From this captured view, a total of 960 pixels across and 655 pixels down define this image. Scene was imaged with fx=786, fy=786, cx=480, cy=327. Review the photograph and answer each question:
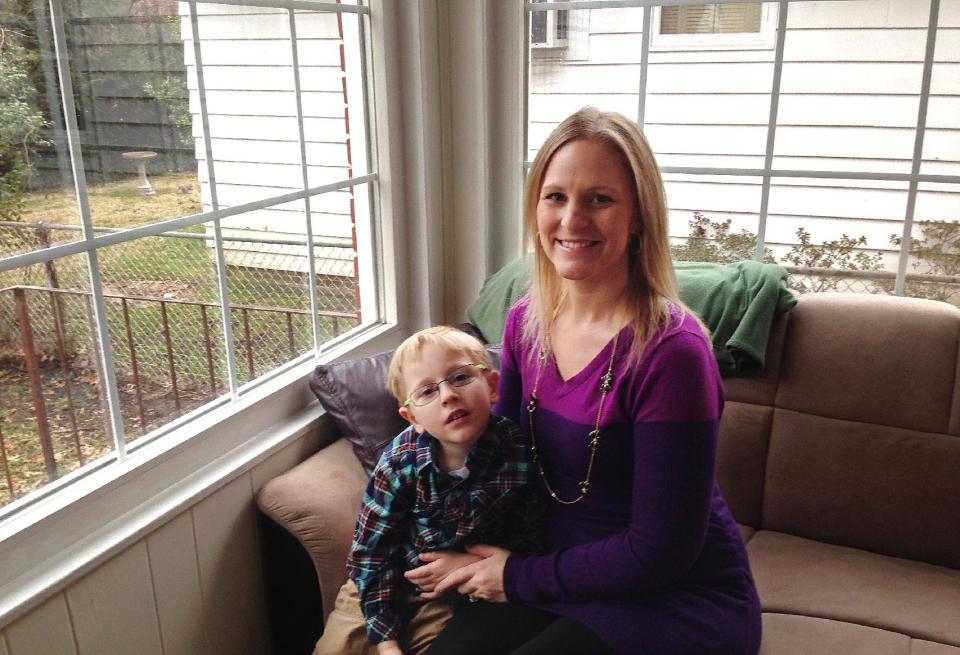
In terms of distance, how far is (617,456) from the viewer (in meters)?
1.34

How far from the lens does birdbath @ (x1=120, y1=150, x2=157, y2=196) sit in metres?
1.47

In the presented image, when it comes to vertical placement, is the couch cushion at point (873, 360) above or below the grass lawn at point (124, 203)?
below

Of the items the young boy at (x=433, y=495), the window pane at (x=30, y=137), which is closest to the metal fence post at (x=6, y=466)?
the window pane at (x=30, y=137)

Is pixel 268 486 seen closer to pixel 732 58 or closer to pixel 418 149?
pixel 418 149

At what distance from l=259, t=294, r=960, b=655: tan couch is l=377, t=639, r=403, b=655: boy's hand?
0.23m

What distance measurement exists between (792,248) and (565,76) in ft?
2.73

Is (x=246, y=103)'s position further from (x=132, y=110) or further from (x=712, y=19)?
(x=712, y=19)

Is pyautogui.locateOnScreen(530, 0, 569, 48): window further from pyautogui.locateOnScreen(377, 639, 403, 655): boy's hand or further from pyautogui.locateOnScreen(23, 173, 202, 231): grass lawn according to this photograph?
pyautogui.locateOnScreen(377, 639, 403, 655): boy's hand

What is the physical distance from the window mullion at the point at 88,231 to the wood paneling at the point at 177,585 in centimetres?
17

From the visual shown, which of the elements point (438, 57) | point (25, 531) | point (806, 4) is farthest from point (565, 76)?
point (25, 531)

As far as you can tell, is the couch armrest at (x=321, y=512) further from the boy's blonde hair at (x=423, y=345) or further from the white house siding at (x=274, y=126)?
the white house siding at (x=274, y=126)

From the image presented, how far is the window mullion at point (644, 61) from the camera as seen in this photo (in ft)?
7.18

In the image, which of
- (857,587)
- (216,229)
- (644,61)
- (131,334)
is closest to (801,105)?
(644,61)

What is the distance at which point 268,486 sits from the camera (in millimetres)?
1695
